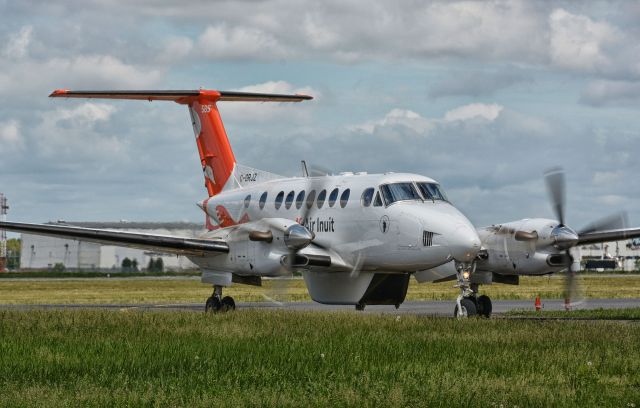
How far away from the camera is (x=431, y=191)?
26.2m

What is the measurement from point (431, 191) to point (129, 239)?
8.52 meters

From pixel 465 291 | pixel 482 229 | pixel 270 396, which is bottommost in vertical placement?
pixel 270 396

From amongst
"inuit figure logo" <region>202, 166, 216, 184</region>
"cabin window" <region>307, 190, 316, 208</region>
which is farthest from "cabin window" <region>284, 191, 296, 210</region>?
"inuit figure logo" <region>202, 166, 216, 184</region>

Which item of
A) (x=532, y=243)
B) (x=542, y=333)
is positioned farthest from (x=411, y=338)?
(x=532, y=243)

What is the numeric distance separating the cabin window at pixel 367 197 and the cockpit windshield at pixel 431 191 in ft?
4.48

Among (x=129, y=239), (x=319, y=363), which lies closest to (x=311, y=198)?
(x=129, y=239)

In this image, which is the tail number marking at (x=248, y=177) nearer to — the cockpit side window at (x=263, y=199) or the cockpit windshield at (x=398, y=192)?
the cockpit side window at (x=263, y=199)

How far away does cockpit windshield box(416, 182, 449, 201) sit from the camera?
2600 centimetres

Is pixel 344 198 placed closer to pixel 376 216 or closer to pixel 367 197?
pixel 367 197

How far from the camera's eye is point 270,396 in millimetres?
12359

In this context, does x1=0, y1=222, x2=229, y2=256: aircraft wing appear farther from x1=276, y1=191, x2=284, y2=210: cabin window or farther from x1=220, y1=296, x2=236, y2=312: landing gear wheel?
x1=276, y1=191, x2=284, y2=210: cabin window

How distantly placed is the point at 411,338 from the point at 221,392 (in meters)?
6.82

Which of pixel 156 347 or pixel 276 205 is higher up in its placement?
pixel 276 205

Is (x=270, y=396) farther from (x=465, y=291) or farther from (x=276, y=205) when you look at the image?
(x=276, y=205)
